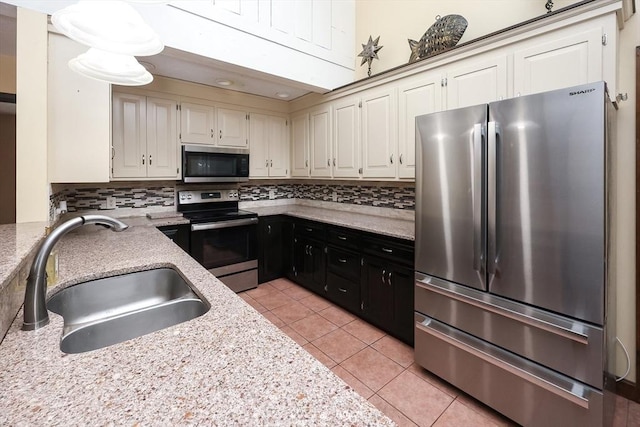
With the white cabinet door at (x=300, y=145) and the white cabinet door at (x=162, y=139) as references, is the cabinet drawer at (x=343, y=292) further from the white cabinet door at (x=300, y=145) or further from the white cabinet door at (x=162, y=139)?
the white cabinet door at (x=162, y=139)

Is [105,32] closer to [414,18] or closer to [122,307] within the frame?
[122,307]

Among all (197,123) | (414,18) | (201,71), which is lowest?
(197,123)

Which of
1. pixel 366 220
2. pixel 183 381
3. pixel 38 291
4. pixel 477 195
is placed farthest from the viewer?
pixel 366 220

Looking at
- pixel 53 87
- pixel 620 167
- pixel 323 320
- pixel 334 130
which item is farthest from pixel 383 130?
pixel 53 87

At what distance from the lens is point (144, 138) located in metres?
2.99

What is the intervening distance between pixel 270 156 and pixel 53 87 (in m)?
2.34

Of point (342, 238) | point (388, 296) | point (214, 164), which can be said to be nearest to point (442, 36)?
point (342, 238)

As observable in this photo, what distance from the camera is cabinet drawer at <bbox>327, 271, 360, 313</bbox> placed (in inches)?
110

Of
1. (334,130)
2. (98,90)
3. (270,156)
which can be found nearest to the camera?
(98,90)

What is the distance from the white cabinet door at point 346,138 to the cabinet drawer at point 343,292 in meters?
1.11

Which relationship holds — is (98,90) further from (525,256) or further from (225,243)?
(525,256)

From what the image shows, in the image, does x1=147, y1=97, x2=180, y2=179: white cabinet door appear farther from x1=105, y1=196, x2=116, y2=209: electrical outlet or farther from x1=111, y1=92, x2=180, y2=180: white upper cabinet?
x1=105, y1=196, x2=116, y2=209: electrical outlet

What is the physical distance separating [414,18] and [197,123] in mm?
2562

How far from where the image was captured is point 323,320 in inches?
109
